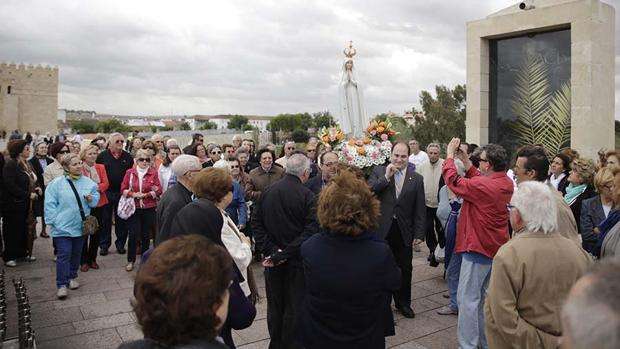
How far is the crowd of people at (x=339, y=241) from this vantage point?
5.26 ft

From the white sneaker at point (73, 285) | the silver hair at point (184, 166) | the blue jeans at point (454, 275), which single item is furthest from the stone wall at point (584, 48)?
the white sneaker at point (73, 285)

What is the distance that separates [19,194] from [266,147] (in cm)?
379

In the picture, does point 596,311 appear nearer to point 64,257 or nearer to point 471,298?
point 471,298

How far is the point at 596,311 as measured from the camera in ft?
3.63

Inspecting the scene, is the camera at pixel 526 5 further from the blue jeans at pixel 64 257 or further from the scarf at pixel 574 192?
the blue jeans at pixel 64 257

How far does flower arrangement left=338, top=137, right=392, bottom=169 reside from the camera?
507 cm

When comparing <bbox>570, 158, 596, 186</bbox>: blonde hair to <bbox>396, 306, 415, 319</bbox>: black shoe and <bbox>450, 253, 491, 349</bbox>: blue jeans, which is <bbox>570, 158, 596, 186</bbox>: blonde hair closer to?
<bbox>450, 253, 491, 349</bbox>: blue jeans

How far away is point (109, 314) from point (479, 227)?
404 cm

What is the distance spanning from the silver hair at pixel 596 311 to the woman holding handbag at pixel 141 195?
665 cm

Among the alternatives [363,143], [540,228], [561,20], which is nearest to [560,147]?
[561,20]

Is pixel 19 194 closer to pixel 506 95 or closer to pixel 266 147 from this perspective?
pixel 266 147

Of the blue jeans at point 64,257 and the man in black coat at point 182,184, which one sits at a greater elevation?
the man in black coat at point 182,184

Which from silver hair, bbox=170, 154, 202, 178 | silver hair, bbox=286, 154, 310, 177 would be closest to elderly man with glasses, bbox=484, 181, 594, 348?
silver hair, bbox=286, 154, 310, 177

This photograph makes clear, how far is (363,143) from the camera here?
524cm
